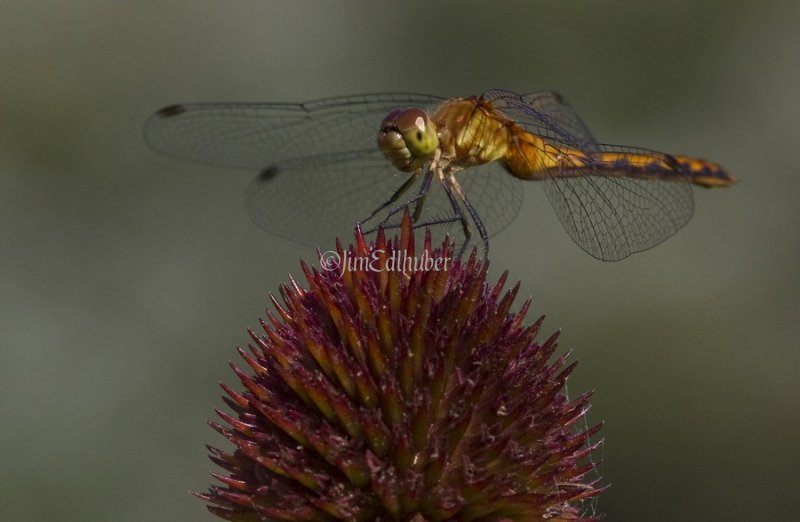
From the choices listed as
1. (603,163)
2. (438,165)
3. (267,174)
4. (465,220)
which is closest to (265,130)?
(267,174)

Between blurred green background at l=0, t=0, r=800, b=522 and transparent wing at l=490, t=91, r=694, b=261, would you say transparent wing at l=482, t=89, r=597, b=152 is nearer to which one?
transparent wing at l=490, t=91, r=694, b=261

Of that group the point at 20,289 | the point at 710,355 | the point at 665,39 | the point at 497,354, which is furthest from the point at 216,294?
the point at 665,39

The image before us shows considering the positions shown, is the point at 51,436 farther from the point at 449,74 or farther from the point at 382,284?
the point at 449,74

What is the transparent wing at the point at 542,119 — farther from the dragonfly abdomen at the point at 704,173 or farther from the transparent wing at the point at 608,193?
the dragonfly abdomen at the point at 704,173

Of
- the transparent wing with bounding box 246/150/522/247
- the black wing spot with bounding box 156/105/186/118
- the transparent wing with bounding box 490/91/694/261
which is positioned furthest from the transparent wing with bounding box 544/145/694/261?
the black wing spot with bounding box 156/105/186/118

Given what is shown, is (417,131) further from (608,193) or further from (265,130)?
(265,130)

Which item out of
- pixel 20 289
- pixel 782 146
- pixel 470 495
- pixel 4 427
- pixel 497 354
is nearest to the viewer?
pixel 470 495
